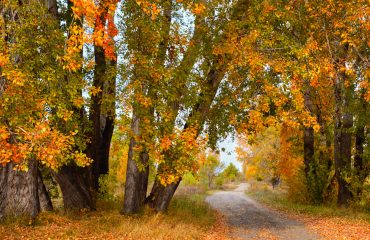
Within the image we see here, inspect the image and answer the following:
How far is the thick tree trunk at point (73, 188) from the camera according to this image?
13.7 m

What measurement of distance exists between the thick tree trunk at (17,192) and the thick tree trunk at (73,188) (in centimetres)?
141

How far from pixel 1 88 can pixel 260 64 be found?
7.74 m

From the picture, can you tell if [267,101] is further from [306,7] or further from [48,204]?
[48,204]

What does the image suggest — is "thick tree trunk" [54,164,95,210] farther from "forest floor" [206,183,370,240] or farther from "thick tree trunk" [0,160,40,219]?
"forest floor" [206,183,370,240]

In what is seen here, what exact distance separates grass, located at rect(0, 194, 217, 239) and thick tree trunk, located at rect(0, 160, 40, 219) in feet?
1.69

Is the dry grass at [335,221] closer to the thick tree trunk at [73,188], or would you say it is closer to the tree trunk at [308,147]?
the tree trunk at [308,147]

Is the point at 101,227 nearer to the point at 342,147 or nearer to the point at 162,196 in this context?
the point at 162,196

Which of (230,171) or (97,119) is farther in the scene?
(230,171)

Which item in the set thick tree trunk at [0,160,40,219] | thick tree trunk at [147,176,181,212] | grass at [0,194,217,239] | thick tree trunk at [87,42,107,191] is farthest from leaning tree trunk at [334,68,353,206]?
thick tree trunk at [0,160,40,219]

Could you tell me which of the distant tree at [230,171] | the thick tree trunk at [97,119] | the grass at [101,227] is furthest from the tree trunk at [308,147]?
the distant tree at [230,171]

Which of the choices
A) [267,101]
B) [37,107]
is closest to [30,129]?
[37,107]

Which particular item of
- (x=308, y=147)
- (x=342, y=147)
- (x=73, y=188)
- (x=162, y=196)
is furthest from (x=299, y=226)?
(x=308, y=147)

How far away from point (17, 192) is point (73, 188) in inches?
89.5

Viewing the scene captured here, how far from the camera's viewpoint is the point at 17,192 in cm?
1201
